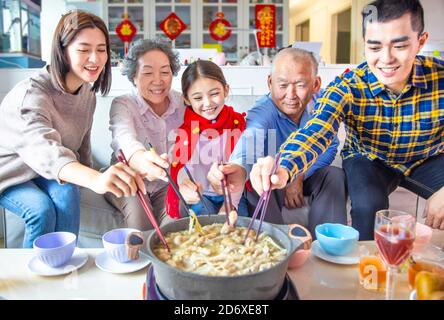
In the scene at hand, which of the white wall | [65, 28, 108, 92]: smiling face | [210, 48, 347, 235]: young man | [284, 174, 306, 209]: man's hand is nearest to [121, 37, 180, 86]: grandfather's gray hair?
[65, 28, 108, 92]: smiling face

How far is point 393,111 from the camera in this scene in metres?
1.41

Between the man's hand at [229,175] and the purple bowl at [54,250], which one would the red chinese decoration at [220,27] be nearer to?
the man's hand at [229,175]

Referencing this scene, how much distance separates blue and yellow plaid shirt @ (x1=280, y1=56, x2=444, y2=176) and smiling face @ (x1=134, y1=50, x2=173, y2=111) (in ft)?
1.95

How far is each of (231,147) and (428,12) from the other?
15.5ft

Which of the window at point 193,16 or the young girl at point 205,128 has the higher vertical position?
the window at point 193,16

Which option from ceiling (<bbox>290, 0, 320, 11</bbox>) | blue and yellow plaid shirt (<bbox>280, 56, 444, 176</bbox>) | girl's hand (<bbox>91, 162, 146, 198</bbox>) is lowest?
girl's hand (<bbox>91, 162, 146, 198</bbox>)

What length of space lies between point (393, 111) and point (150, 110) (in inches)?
35.2

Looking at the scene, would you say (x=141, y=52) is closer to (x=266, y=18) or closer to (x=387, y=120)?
(x=387, y=120)

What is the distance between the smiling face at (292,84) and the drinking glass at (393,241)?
2.91 feet

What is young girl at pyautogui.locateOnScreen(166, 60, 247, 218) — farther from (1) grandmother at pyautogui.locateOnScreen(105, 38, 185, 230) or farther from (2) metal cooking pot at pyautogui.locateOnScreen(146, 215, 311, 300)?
(2) metal cooking pot at pyautogui.locateOnScreen(146, 215, 311, 300)

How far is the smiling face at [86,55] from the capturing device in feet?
4.66

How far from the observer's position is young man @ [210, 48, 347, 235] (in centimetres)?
154

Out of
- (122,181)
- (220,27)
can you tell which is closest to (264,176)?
(122,181)

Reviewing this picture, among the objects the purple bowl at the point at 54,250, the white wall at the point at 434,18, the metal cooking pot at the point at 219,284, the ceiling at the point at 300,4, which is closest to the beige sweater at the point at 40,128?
the purple bowl at the point at 54,250
